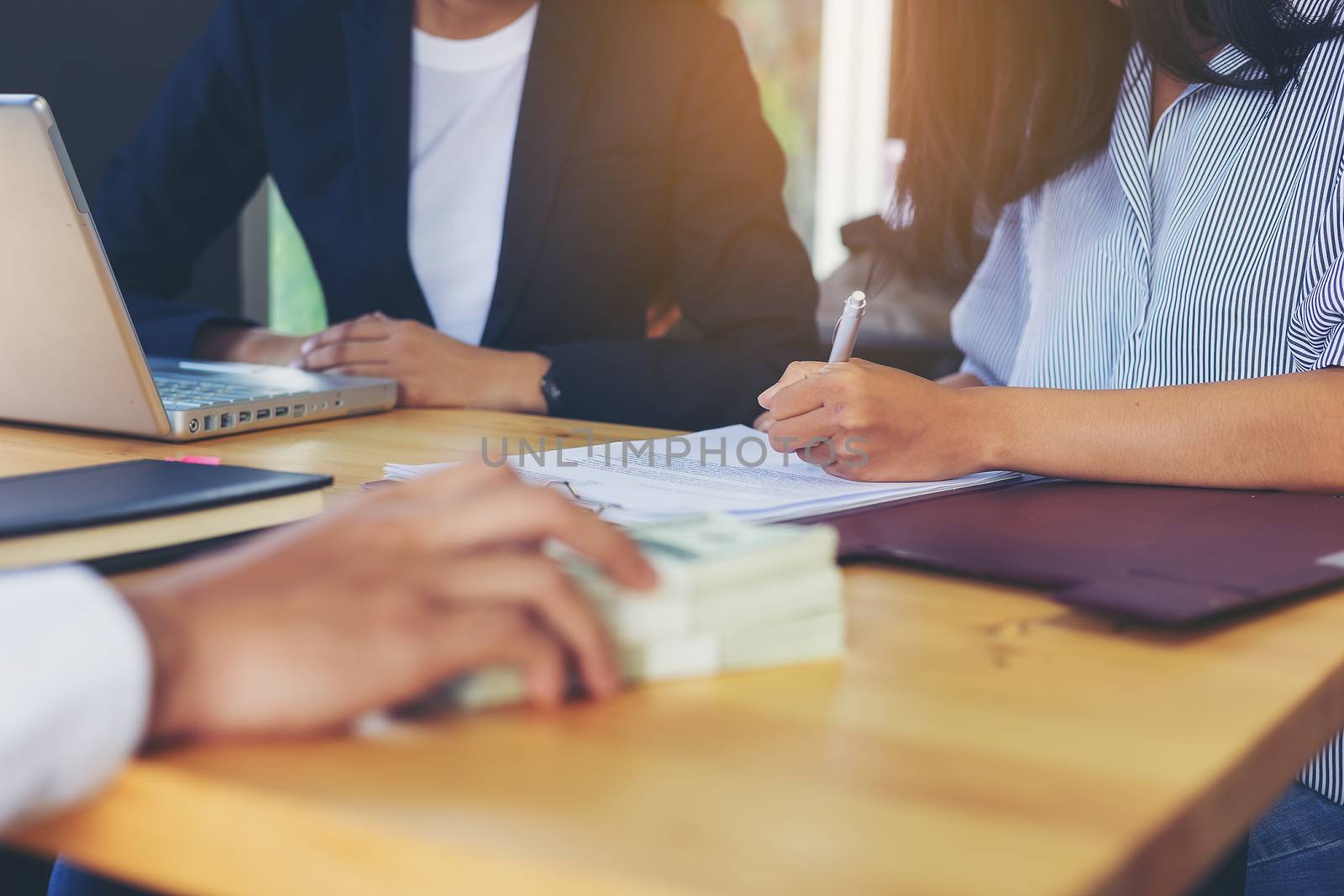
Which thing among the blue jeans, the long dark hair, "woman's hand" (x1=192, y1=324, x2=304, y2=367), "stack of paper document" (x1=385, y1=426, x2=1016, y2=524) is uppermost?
the long dark hair

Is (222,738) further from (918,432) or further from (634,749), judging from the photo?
(918,432)

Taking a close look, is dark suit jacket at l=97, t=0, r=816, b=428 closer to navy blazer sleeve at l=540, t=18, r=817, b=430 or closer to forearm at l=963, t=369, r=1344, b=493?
navy blazer sleeve at l=540, t=18, r=817, b=430

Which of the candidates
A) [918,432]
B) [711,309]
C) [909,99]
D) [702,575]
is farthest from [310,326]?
[702,575]

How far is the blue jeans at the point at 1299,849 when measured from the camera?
814 millimetres

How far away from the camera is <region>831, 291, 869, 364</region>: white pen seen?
0.93 metres

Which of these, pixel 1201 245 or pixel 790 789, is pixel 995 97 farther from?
pixel 790 789

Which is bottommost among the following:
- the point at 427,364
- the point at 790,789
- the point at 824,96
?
the point at 790,789

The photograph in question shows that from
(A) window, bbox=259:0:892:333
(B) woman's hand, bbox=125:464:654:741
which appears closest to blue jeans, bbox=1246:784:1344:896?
(B) woman's hand, bbox=125:464:654:741

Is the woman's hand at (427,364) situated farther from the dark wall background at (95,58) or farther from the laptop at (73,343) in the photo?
the dark wall background at (95,58)

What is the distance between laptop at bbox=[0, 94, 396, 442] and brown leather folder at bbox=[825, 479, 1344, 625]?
0.56 metres

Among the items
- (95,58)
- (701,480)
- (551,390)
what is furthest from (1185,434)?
(95,58)

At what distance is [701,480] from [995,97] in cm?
77

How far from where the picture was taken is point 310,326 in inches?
120

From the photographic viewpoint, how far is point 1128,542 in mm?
669
